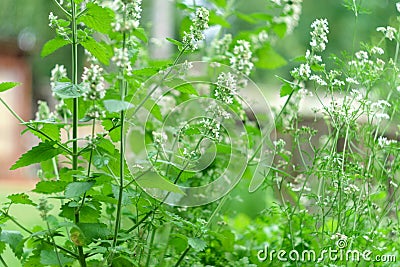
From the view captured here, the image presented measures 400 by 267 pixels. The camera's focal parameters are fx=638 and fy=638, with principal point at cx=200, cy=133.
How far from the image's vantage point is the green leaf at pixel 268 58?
1904 mm

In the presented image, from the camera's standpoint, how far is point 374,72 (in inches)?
48.5

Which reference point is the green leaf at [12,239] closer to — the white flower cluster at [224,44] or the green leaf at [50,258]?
the green leaf at [50,258]

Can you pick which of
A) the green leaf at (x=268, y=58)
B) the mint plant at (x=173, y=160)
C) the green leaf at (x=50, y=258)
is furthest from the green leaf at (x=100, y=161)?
the green leaf at (x=268, y=58)

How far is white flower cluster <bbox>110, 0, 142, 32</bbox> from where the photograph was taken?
0.90 m

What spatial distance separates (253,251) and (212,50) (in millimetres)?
664

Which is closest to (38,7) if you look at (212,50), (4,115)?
(4,115)

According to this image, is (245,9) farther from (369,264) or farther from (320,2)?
(369,264)

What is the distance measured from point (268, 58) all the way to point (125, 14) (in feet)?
3.38

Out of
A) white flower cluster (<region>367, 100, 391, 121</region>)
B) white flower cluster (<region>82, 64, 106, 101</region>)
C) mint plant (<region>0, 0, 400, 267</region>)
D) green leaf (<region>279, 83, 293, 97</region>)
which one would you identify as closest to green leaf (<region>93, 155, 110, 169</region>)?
mint plant (<region>0, 0, 400, 267</region>)

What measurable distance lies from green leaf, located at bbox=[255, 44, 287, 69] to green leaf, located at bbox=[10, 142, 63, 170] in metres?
0.94

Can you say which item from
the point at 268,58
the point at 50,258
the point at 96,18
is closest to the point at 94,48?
the point at 96,18

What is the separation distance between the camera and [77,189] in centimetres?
102

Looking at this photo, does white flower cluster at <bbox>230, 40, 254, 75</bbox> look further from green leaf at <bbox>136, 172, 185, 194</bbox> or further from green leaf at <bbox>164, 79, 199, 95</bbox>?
green leaf at <bbox>136, 172, 185, 194</bbox>

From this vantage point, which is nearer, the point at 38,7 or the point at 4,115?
the point at 4,115
